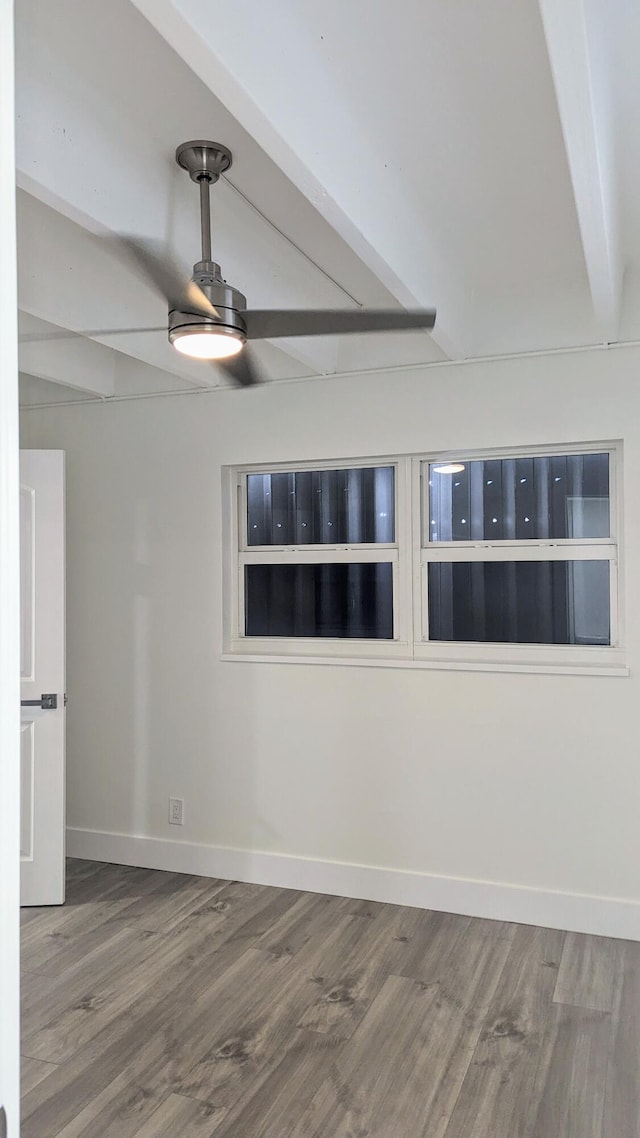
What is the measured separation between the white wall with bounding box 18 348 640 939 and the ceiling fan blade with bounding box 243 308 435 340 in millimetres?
1578

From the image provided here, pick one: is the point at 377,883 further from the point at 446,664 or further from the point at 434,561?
the point at 434,561

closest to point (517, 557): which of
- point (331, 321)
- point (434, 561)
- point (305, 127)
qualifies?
point (434, 561)

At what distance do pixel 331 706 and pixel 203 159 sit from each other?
2.47 m

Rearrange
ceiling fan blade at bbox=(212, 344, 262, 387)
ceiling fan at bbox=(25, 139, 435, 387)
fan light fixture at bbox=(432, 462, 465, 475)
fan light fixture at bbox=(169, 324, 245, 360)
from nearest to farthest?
ceiling fan at bbox=(25, 139, 435, 387) < fan light fixture at bbox=(169, 324, 245, 360) < ceiling fan blade at bbox=(212, 344, 262, 387) < fan light fixture at bbox=(432, 462, 465, 475)

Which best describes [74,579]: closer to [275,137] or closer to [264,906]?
[264,906]

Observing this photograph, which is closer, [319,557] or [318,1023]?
[318,1023]

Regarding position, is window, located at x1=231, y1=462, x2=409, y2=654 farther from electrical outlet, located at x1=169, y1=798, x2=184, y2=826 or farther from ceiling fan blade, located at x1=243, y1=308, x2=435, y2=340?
ceiling fan blade, located at x1=243, y1=308, x2=435, y2=340

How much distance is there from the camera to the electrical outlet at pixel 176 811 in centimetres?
426

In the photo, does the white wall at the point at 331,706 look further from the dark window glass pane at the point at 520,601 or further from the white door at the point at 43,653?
the white door at the point at 43,653

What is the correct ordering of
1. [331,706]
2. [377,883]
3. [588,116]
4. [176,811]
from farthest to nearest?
[176,811], [331,706], [377,883], [588,116]

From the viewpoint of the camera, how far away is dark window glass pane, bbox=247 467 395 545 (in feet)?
13.2

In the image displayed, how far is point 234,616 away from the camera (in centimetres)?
428

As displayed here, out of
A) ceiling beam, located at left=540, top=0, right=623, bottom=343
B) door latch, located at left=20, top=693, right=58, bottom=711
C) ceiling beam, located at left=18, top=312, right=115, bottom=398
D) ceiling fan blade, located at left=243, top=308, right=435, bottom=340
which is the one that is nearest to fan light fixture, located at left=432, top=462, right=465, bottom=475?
ceiling beam, located at left=540, top=0, right=623, bottom=343

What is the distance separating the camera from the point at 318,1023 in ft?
9.13
